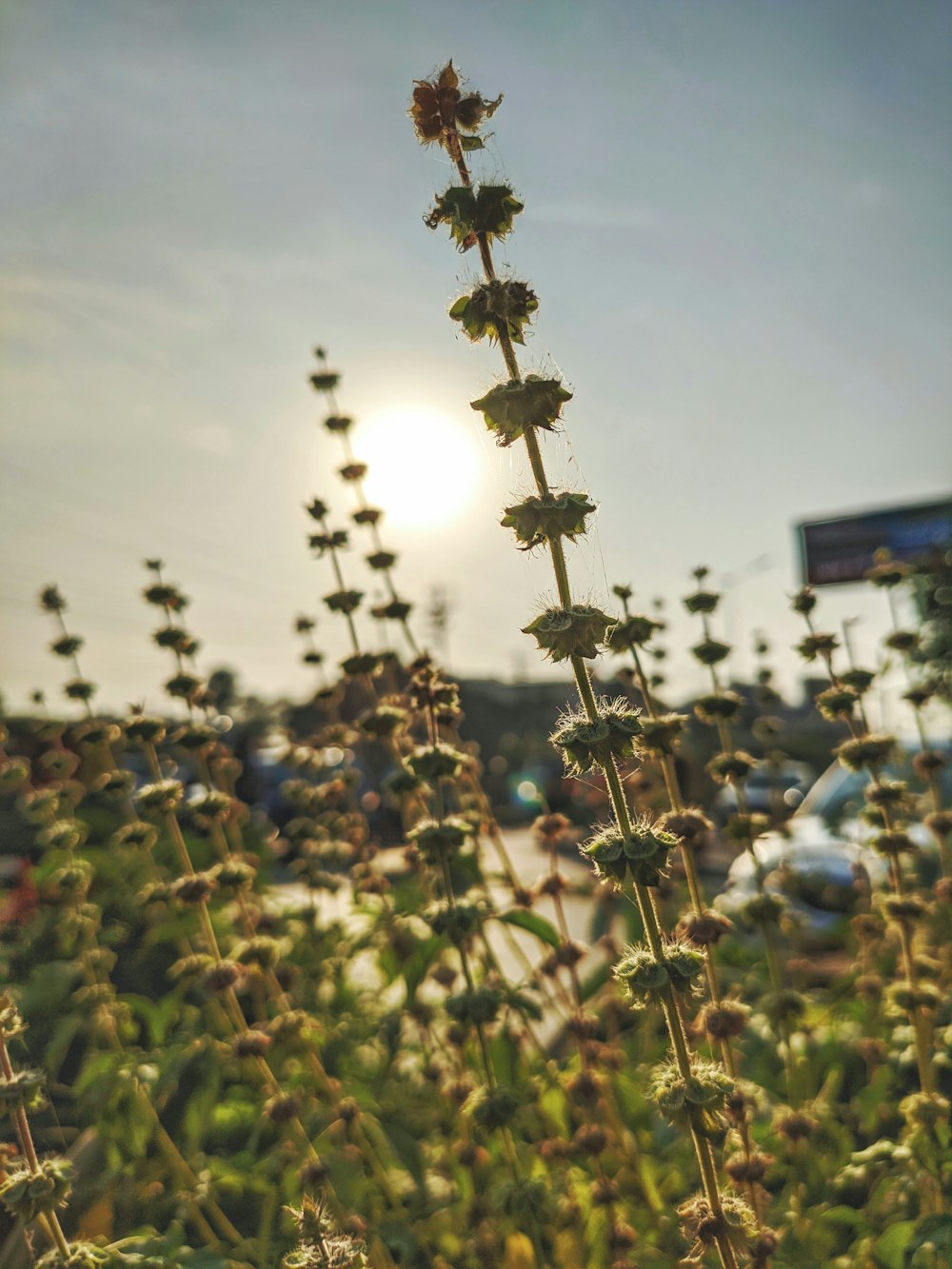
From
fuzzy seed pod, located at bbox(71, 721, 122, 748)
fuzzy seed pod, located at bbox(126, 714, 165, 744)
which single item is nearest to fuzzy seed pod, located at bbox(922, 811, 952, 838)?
fuzzy seed pod, located at bbox(126, 714, 165, 744)

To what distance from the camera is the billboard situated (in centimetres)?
1248

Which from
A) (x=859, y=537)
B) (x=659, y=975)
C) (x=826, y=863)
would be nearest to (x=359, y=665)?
(x=659, y=975)

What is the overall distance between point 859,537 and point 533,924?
1275 centimetres

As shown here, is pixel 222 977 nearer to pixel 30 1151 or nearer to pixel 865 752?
pixel 30 1151

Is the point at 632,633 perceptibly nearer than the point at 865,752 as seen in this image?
Yes

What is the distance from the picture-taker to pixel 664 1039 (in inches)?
163

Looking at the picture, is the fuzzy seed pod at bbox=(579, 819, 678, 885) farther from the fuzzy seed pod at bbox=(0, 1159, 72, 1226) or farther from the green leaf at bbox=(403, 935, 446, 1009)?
the green leaf at bbox=(403, 935, 446, 1009)

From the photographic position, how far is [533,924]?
11.2ft

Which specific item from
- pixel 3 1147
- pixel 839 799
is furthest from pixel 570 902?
pixel 3 1147

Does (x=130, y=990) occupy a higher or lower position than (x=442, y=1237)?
higher

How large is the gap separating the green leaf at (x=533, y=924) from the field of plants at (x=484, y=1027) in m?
0.01

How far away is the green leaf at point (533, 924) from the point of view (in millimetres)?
3371

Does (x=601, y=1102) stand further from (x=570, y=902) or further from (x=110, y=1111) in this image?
(x=570, y=902)

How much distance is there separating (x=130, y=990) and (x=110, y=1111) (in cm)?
183
